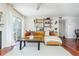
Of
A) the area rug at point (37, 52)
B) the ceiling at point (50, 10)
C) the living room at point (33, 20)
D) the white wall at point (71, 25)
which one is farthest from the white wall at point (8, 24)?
the white wall at point (71, 25)

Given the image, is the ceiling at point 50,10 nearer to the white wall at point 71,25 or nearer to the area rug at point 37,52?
the white wall at point 71,25

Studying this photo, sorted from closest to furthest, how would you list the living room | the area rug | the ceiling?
the area rug, the living room, the ceiling

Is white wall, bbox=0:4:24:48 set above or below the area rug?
above

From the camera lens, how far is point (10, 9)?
418 centimetres

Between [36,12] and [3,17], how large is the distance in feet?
4.10

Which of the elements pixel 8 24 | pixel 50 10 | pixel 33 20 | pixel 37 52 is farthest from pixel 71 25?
pixel 8 24

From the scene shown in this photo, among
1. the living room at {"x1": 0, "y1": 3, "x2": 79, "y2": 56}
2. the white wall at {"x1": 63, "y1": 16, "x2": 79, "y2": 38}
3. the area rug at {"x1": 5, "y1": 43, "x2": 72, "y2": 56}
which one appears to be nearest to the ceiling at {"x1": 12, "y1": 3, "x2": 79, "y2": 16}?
the living room at {"x1": 0, "y1": 3, "x2": 79, "y2": 56}

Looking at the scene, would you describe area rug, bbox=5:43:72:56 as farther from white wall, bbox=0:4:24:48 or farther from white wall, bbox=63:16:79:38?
white wall, bbox=63:16:79:38

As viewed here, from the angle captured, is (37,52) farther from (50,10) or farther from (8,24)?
(50,10)

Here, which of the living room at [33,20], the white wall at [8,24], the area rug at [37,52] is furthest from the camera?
the living room at [33,20]

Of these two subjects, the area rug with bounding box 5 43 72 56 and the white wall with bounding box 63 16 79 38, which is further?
the white wall with bounding box 63 16 79 38

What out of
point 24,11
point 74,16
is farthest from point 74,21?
point 24,11

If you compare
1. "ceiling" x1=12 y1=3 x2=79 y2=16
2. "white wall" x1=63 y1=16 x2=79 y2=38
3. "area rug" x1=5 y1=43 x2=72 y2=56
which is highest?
"ceiling" x1=12 y1=3 x2=79 y2=16

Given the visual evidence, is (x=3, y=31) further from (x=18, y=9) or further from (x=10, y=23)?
(x=18, y=9)
